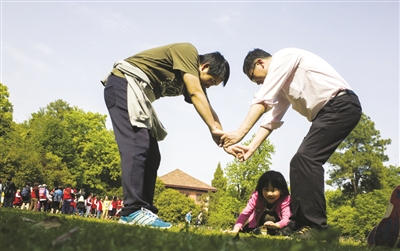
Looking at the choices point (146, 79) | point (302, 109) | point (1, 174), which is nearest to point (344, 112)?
point (302, 109)

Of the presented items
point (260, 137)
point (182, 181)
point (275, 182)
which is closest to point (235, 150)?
point (260, 137)

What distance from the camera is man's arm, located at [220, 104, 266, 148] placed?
4.68 metres

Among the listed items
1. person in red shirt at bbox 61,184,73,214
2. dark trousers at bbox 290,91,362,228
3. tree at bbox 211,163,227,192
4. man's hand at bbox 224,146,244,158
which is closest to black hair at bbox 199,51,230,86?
man's hand at bbox 224,146,244,158

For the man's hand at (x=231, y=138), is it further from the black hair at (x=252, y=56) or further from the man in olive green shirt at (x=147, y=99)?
the black hair at (x=252, y=56)

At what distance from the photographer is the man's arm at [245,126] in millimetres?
4684

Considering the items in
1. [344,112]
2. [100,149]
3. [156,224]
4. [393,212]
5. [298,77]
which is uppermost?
[100,149]

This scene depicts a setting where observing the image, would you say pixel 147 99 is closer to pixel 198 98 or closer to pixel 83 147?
pixel 198 98

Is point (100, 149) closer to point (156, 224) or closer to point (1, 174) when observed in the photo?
point (1, 174)

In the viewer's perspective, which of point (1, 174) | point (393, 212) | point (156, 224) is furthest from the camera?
point (1, 174)

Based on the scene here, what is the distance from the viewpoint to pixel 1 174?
39.2 metres

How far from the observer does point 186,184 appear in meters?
96.5

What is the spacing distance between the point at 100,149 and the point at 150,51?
52.3 metres

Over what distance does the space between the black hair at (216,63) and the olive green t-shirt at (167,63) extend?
16cm

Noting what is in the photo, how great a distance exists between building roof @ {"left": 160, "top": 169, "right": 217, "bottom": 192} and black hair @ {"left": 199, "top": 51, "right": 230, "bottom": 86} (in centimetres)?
8948
